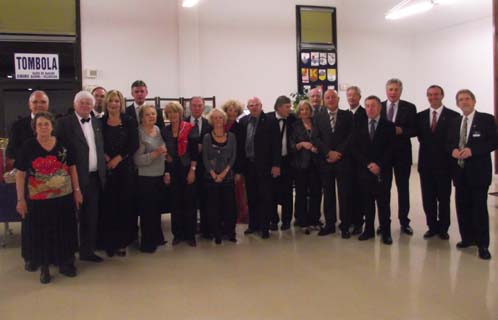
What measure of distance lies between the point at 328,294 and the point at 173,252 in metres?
1.71

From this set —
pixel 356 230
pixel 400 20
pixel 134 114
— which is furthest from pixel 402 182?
pixel 400 20

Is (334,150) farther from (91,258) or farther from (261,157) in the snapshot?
(91,258)

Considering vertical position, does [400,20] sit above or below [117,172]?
above

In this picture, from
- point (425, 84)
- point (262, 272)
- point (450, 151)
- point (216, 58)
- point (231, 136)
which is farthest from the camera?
point (425, 84)

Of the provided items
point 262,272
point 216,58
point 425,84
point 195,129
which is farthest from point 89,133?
point 425,84

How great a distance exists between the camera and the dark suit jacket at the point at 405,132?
4562 mm

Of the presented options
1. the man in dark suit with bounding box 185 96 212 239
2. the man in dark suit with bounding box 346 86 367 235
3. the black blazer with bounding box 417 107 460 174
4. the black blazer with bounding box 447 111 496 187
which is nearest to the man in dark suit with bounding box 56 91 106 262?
the man in dark suit with bounding box 185 96 212 239

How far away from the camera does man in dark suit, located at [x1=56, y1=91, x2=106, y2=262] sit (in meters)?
3.75

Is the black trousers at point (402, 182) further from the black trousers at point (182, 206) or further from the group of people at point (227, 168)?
the black trousers at point (182, 206)

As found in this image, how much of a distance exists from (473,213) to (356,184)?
1166 mm

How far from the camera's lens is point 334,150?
4.59m

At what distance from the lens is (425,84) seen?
36.1ft

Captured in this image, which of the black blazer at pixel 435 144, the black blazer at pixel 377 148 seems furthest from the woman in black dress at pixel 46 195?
the black blazer at pixel 435 144

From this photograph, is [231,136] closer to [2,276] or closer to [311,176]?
[311,176]
